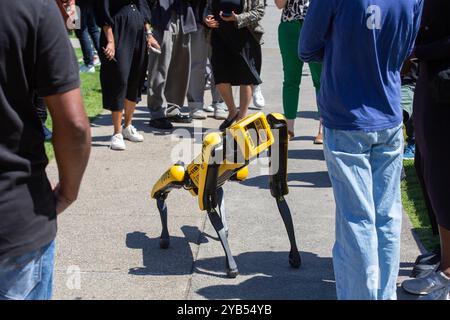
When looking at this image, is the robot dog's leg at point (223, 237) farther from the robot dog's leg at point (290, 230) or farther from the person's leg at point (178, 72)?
the person's leg at point (178, 72)

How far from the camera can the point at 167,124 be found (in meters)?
8.03

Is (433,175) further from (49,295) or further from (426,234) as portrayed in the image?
(49,295)

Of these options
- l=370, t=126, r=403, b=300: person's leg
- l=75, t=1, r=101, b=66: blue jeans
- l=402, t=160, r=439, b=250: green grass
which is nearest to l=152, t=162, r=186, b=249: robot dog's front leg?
l=370, t=126, r=403, b=300: person's leg

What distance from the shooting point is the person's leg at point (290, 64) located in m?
6.88

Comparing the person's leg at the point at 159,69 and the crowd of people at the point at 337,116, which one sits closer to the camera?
the crowd of people at the point at 337,116

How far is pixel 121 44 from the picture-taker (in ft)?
22.8

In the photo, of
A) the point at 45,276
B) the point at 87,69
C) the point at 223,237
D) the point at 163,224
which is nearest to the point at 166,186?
the point at 163,224

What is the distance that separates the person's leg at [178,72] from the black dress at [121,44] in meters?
1.04

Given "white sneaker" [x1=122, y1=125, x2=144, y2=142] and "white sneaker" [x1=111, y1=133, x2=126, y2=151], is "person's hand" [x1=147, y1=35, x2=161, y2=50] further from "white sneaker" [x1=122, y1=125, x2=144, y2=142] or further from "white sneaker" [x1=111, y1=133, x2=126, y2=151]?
"white sneaker" [x1=111, y1=133, x2=126, y2=151]

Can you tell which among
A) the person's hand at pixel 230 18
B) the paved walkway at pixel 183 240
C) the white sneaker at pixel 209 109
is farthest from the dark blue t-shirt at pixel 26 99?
the white sneaker at pixel 209 109

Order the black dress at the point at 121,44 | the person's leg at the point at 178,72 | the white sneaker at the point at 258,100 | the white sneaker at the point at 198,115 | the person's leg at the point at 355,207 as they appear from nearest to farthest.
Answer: the person's leg at the point at 355,207, the black dress at the point at 121,44, the person's leg at the point at 178,72, the white sneaker at the point at 198,115, the white sneaker at the point at 258,100

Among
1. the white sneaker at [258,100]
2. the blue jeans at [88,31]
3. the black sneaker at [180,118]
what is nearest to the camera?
the black sneaker at [180,118]

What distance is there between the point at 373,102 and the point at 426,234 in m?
1.96
